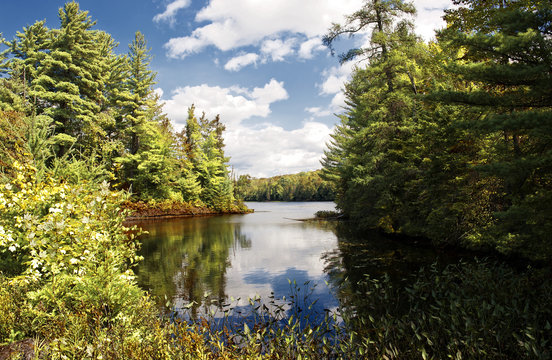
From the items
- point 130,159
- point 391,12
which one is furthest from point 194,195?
point 391,12

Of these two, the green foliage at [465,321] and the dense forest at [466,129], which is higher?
the dense forest at [466,129]

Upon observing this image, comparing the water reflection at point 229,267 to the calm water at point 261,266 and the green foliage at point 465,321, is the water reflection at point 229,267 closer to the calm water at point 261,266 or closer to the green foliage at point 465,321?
the calm water at point 261,266

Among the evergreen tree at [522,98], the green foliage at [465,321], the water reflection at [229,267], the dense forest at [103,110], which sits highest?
the dense forest at [103,110]

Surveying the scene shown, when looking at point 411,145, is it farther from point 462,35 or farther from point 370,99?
point 462,35

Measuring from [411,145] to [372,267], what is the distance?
7919 mm

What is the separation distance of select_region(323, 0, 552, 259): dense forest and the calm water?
241cm

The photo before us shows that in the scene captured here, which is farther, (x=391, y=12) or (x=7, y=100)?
(x=7, y=100)

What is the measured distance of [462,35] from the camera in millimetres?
5824

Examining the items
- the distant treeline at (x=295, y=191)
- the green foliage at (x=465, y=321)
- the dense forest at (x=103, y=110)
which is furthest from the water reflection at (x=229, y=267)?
the distant treeline at (x=295, y=191)

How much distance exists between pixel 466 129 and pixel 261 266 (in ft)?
28.4

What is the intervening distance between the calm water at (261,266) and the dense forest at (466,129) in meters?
2.41

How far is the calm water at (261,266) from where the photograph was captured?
8375 mm

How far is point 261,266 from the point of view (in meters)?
11.9

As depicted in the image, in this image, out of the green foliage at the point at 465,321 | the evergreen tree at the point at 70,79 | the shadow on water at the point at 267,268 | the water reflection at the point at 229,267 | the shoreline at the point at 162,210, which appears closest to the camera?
the green foliage at the point at 465,321
